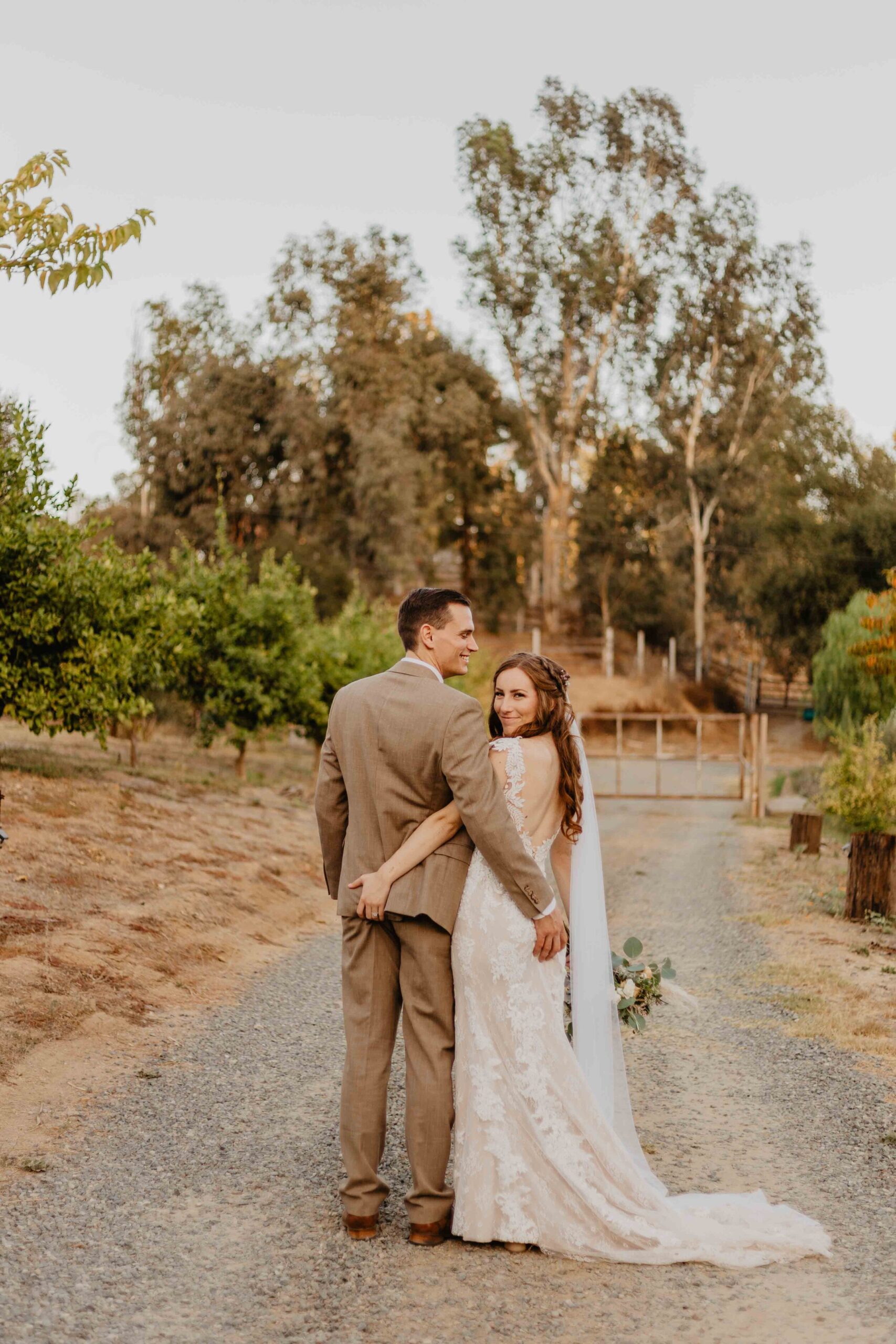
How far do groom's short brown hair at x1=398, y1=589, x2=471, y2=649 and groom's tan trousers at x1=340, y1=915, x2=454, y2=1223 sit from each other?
3.24 feet

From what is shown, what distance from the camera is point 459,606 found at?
15.2 feet

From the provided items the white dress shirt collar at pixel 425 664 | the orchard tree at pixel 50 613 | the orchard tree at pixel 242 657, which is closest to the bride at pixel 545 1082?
the white dress shirt collar at pixel 425 664

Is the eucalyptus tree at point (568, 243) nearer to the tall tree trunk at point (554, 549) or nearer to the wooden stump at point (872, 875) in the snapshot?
the tall tree trunk at point (554, 549)

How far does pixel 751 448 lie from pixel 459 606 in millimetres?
51063

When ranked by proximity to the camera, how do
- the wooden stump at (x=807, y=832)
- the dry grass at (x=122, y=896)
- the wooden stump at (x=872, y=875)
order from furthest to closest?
the wooden stump at (x=807, y=832), the wooden stump at (x=872, y=875), the dry grass at (x=122, y=896)

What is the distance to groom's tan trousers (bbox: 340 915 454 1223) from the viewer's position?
14.7 feet

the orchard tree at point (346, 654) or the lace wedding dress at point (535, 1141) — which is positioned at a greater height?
the orchard tree at point (346, 654)

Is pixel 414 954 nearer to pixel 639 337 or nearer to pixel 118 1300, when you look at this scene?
pixel 118 1300

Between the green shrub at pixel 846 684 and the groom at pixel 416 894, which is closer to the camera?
the groom at pixel 416 894

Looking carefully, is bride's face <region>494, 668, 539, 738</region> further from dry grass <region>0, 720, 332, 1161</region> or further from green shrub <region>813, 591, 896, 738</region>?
green shrub <region>813, 591, 896, 738</region>

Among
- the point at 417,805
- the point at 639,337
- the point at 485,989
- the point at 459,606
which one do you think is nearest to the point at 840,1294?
the point at 485,989

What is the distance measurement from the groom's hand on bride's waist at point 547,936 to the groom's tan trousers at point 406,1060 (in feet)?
1.01

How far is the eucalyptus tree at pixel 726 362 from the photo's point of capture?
52.3 metres

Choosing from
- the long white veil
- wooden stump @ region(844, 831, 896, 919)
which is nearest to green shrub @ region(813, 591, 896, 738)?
wooden stump @ region(844, 831, 896, 919)
